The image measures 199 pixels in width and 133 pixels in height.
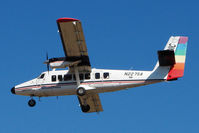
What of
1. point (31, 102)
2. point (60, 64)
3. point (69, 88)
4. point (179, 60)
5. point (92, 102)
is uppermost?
point (60, 64)

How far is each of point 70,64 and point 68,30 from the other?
11.2 feet

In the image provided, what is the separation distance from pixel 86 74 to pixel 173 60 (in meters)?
6.94

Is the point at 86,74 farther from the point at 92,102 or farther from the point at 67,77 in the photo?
the point at 92,102

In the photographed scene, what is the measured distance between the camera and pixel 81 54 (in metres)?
40.6

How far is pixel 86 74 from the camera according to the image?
42.0m

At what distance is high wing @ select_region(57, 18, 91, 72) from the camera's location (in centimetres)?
3809

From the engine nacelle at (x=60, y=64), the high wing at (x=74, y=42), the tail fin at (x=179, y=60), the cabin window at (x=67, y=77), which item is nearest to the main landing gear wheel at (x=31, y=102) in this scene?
the cabin window at (x=67, y=77)

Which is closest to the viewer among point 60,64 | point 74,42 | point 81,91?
point 74,42

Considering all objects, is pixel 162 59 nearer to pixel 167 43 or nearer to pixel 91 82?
pixel 167 43

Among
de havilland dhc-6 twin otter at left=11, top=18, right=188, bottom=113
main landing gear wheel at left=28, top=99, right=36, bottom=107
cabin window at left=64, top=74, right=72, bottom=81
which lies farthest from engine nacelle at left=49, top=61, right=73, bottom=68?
main landing gear wheel at left=28, top=99, right=36, bottom=107

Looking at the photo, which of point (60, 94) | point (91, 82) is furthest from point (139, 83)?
point (60, 94)

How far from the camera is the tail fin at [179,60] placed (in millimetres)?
40531

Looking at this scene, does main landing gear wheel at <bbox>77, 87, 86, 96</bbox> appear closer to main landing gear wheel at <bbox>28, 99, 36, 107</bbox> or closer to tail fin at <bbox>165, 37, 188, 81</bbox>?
main landing gear wheel at <bbox>28, 99, 36, 107</bbox>

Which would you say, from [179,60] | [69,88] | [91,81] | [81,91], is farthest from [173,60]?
[69,88]
